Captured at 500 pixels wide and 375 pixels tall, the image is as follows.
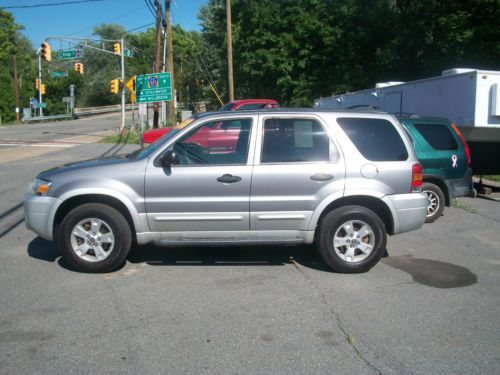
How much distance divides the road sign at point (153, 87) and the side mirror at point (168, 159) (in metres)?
15.5

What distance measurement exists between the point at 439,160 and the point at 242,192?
447 cm

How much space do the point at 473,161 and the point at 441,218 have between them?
8.90ft

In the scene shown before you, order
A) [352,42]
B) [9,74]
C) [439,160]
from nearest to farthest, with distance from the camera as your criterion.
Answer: [439,160] < [352,42] < [9,74]

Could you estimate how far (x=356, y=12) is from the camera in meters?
28.6

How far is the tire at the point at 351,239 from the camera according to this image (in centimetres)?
568

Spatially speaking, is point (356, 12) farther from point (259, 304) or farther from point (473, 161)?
point (259, 304)

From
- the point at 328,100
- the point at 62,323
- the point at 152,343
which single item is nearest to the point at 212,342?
the point at 152,343

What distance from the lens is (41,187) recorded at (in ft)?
18.5

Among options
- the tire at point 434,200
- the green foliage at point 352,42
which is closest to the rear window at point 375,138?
the tire at point 434,200

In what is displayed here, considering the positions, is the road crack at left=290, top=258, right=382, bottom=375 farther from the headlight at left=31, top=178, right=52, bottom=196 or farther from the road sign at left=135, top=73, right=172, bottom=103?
the road sign at left=135, top=73, right=172, bottom=103

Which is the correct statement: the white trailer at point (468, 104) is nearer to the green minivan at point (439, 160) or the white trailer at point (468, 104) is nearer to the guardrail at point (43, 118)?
Result: the green minivan at point (439, 160)

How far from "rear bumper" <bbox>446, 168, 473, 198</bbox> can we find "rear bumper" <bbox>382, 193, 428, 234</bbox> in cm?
309

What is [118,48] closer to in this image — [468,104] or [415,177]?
[468,104]

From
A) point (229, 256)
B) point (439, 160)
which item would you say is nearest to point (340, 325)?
point (229, 256)
